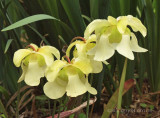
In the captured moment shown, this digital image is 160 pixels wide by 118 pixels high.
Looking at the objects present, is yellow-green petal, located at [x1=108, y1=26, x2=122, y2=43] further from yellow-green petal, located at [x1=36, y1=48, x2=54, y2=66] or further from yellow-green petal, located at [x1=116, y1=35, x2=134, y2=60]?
yellow-green petal, located at [x1=36, y1=48, x2=54, y2=66]

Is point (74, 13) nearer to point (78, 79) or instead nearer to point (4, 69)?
point (4, 69)

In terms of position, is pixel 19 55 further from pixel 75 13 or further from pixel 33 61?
pixel 75 13

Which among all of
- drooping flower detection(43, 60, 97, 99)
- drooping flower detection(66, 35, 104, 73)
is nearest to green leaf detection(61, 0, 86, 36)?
drooping flower detection(66, 35, 104, 73)

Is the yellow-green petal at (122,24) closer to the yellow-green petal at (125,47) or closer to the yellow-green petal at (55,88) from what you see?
the yellow-green petal at (125,47)

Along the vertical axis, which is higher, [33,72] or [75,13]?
[75,13]

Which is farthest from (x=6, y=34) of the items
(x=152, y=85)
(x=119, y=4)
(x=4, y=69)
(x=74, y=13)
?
(x=152, y=85)

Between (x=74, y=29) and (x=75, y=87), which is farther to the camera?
(x=74, y=29)

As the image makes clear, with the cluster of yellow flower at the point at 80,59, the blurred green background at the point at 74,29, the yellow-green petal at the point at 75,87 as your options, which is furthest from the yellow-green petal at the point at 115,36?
the blurred green background at the point at 74,29

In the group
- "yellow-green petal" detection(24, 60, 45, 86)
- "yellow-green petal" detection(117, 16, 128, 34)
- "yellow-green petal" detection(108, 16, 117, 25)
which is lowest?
"yellow-green petal" detection(24, 60, 45, 86)

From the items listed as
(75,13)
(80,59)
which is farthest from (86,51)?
(75,13)
